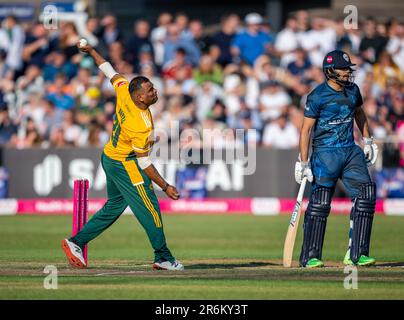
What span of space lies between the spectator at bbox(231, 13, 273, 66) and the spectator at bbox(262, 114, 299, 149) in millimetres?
2433

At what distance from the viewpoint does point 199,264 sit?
12117mm

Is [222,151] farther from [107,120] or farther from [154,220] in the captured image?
[154,220]

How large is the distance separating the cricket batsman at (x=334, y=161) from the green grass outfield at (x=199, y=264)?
0.34 m

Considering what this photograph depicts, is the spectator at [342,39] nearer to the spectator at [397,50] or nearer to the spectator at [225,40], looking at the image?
the spectator at [397,50]

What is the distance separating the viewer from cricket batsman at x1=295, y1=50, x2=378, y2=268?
1140 cm

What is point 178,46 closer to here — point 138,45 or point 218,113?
point 138,45

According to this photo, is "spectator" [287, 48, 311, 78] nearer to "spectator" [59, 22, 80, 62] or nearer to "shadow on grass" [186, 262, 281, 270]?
"spectator" [59, 22, 80, 62]

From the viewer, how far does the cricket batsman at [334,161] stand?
37.4 feet

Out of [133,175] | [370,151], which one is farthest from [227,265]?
[370,151]

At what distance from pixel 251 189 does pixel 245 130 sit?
1.21 m

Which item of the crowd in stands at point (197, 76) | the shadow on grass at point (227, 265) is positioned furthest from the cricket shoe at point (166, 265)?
the crowd in stands at point (197, 76)

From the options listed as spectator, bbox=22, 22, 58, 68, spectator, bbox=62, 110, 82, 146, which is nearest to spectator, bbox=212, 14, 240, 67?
spectator, bbox=62, 110, 82, 146

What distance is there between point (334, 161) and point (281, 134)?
32.6 feet

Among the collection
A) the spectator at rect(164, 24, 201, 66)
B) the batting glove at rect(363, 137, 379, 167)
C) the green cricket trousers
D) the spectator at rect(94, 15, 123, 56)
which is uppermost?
the spectator at rect(94, 15, 123, 56)
